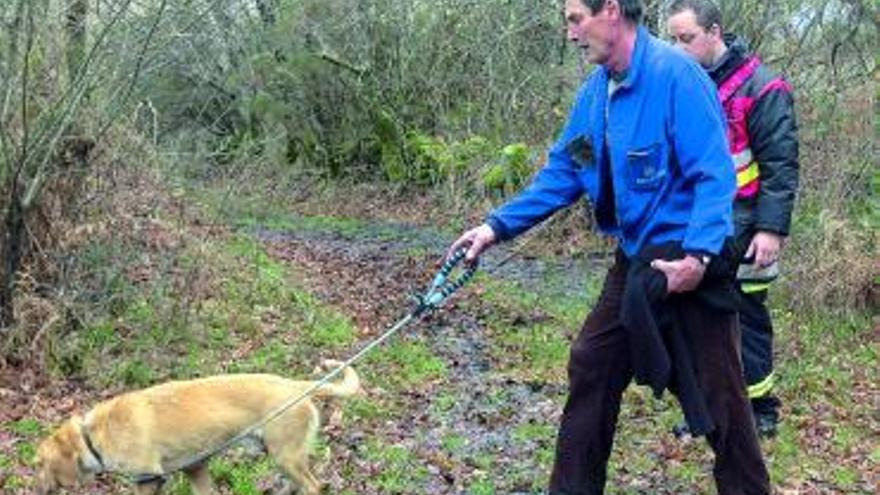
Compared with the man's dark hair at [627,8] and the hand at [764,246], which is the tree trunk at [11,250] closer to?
the hand at [764,246]

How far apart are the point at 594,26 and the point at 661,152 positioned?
60 cm

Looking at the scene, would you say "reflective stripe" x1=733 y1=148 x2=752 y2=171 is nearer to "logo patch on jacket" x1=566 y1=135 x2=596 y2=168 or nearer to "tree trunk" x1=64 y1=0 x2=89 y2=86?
"logo patch on jacket" x1=566 y1=135 x2=596 y2=168

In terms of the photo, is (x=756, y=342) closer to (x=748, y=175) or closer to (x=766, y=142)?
(x=748, y=175)

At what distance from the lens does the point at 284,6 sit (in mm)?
24391

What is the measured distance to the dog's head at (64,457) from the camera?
6543 mm

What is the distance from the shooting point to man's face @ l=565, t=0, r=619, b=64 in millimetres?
5199

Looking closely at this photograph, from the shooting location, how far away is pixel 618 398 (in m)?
5.64

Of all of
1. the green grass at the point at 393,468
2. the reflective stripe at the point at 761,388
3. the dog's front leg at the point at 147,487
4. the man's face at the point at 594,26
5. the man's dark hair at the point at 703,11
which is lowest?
the green grass at the point at 393,468

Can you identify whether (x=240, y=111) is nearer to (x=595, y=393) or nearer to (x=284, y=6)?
(x=284, y=6)

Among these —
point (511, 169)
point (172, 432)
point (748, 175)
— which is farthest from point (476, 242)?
point (511, 169)

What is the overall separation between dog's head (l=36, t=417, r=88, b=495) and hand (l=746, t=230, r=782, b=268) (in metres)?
3.77

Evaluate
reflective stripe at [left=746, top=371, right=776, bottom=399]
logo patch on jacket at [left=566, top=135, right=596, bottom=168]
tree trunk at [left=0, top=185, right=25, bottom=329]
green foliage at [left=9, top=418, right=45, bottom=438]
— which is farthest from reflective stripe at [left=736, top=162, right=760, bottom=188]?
tree trunk at [left=0, top=185, right=25, bottom=329]

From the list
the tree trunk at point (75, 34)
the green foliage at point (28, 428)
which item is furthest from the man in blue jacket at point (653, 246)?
the tree trunk at point (75, 34)

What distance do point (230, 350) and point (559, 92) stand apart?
32.7ft
